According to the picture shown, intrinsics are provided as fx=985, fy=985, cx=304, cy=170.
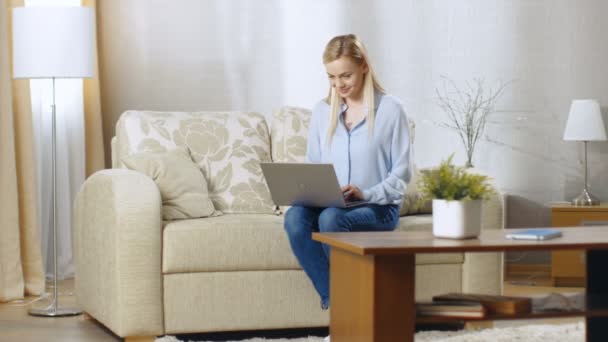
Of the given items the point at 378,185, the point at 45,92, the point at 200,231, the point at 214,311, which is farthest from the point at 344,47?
the point at 45,92

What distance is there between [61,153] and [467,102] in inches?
86.7

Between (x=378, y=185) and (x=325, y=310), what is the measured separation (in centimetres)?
52

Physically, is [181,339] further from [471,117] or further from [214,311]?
[471,117]

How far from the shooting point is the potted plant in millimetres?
2602

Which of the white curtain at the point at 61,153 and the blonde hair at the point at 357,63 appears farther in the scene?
the white curtain at the point at 61,153

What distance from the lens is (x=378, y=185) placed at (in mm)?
3424

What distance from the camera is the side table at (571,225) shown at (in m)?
4.96

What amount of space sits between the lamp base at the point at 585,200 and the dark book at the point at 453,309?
9.19ft

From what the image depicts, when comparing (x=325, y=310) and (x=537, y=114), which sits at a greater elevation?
(x=537, y=114)

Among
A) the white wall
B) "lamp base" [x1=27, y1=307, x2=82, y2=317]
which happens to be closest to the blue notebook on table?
"lamp base" [x1=27, y1=307, x2=82, y2=317]

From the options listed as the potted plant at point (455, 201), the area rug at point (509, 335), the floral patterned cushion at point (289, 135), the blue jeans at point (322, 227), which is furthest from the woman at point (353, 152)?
the potted plant at point (455, 201)

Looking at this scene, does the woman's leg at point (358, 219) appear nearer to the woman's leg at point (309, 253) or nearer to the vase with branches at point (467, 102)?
the woman's leg at point (309, 253)

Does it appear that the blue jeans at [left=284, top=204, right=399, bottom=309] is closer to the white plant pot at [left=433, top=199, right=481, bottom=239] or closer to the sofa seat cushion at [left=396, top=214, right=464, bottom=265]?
the sofa seat cushion at [left=396, top=214, right=464, bottom=265]

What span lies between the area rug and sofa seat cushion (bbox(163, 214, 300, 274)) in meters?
0.26
